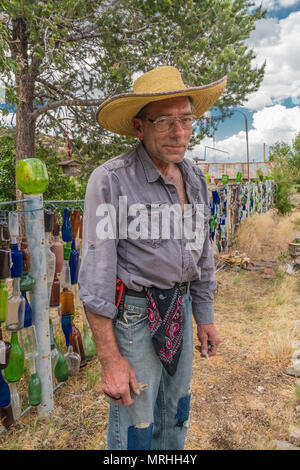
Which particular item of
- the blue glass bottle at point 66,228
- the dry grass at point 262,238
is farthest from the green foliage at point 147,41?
the blue glass bottle at point 66,228

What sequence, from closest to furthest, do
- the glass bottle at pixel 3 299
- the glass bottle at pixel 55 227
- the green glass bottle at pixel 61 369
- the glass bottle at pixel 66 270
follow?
the glass bottle at pixel 3 299 < the glass bottle at pixel 55 227 < the glass bottle at pixel 66 270 < the green glass bottle at pixel 61 369

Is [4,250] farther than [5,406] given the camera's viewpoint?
No

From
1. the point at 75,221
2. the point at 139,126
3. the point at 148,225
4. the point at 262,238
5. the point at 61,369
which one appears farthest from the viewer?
the point at 262,238

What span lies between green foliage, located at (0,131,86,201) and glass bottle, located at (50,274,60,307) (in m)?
6.88

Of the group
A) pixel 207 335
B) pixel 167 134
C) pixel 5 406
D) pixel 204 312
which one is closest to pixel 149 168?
pixel 167 134

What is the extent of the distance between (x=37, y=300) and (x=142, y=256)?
1.13 m

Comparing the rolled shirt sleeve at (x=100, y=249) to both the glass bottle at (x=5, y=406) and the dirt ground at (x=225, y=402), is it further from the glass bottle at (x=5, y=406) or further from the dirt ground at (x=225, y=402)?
the dirt ground at (x=225, y=402)

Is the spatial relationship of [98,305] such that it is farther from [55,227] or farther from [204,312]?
[55,227]

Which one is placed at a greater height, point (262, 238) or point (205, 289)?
point (205, 289)

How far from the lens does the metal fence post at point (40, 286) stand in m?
2.09

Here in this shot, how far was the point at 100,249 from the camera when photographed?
127cm

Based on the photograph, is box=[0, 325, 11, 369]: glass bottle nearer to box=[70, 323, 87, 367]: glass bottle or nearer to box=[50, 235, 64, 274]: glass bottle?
box=[50, 235, 64, 274]: glass bottle

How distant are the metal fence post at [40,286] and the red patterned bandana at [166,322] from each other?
1019 millimetres

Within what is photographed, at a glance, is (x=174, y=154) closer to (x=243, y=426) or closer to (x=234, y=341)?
(x=243, y=426)
